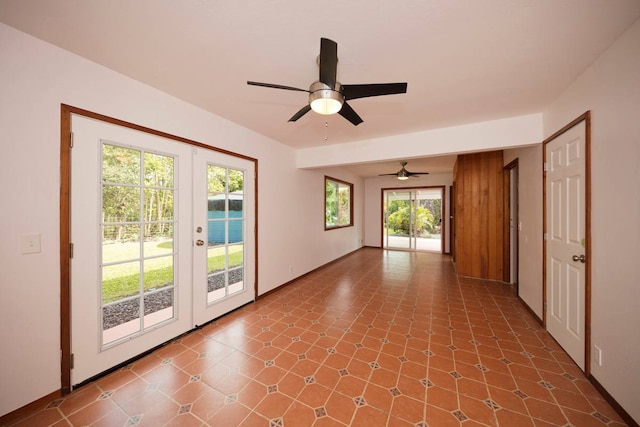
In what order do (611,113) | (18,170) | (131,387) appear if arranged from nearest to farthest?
(18,170)
(611,113)
(131,387)

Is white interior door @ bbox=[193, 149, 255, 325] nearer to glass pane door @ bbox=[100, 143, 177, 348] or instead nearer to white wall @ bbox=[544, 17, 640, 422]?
glass pane door @ bbox=[100, 143, 177, 348]

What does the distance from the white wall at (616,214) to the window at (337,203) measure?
445cm

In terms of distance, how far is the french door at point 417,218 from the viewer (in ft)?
25.3

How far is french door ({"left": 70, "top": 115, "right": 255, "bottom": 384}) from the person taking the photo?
1.87m

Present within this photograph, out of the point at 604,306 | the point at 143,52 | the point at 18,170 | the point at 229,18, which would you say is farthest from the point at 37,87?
the point at 604,306

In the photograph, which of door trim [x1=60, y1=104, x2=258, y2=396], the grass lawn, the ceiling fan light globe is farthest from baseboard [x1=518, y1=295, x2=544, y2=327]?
door trim [x1=60, y1=104, x2=258, y2=396]

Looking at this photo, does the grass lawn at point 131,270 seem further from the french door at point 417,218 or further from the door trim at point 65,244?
the french door at point 417,218

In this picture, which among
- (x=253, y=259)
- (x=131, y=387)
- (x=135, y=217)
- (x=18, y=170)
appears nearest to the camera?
(x=18, y=170)

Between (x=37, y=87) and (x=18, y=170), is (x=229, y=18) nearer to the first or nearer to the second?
(x=37, y=87)

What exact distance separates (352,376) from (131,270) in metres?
2.20

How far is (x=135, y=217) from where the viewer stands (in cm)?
219

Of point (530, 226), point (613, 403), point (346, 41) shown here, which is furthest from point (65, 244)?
point (530, 226)

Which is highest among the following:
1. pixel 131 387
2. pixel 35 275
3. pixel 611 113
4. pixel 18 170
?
pixel 611 113

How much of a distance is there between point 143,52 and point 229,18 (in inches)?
33.3
